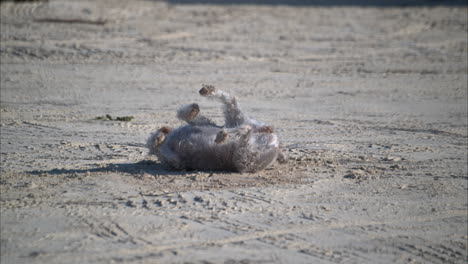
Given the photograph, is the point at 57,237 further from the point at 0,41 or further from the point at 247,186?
the point at 0,41

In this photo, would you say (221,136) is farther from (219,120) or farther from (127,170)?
(219,120)

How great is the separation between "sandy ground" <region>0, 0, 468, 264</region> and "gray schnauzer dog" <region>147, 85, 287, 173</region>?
130 millimetres

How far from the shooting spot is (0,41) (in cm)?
1303

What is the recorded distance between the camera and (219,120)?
886cm

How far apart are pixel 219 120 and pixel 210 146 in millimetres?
2522

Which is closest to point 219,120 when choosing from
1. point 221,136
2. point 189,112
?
point 189,112

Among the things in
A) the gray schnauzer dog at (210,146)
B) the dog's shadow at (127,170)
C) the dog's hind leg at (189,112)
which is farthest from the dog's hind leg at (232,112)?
the dog's shadow at (127,170)

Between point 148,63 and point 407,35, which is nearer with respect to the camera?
point 148,63

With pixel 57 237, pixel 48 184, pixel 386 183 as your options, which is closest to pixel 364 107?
pixel 386 183

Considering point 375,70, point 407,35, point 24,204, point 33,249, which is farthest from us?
point 407,35

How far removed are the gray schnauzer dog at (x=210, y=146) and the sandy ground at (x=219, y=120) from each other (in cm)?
13

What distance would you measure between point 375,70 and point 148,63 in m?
3.65

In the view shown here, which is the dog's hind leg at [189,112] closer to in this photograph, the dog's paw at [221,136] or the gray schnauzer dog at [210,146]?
the gray schnauzer dog at [210,146]

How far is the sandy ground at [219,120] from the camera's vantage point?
4910 mm
